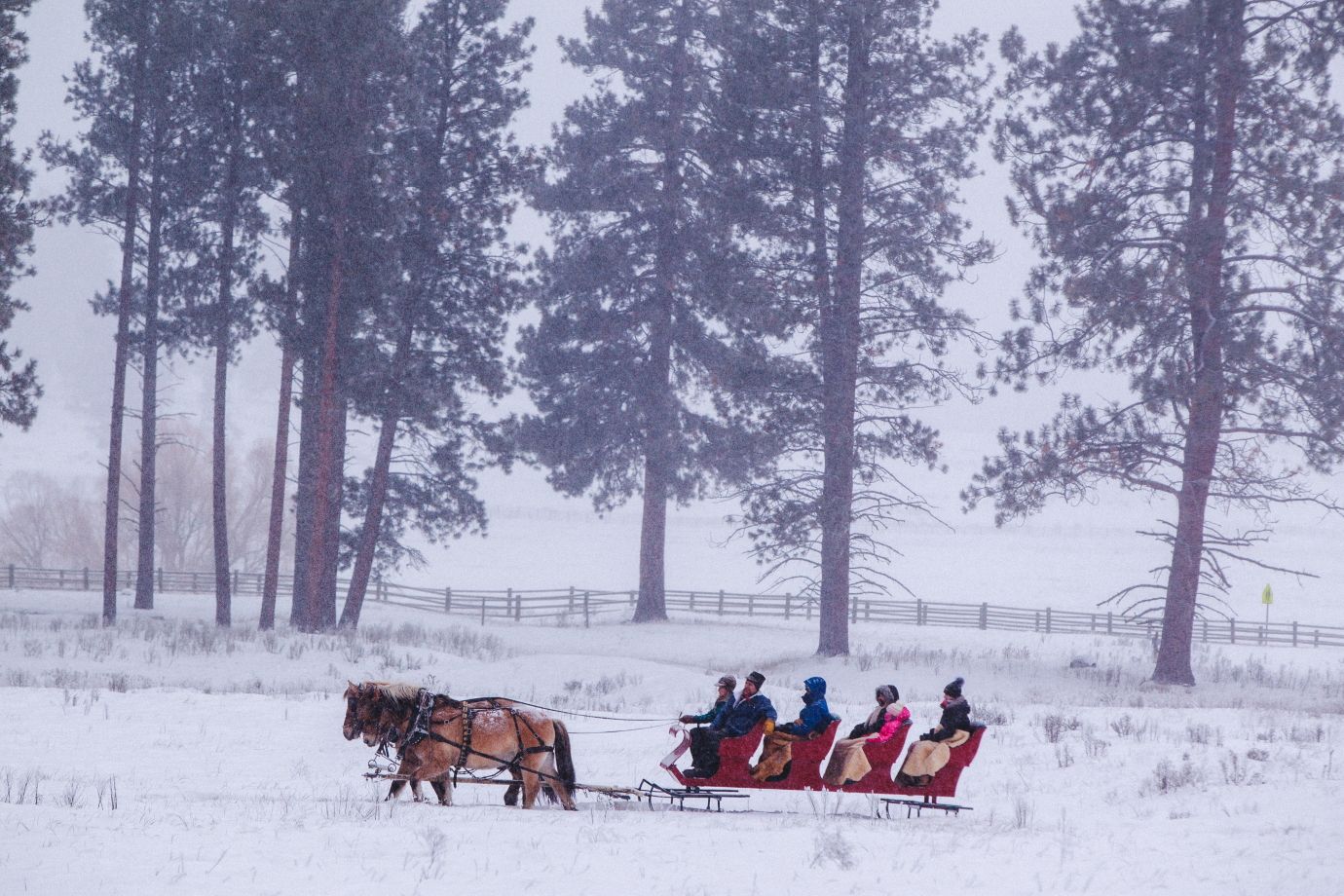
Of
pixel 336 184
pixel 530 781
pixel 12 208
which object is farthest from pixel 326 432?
pixel 530 781

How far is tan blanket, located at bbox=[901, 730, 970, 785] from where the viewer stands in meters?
10.2

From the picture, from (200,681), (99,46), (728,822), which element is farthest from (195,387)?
(728,822)

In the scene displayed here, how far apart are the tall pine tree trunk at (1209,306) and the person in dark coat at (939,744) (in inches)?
469

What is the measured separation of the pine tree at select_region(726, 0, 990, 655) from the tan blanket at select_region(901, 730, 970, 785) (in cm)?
1366

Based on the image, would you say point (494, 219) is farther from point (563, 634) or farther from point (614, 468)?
point (563, 634)

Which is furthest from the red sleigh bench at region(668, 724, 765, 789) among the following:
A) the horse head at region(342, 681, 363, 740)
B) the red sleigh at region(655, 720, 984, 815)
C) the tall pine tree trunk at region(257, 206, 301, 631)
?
the tall pine tree trunk at region(257, 206, 301, 631)

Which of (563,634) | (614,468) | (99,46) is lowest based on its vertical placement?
(563,634)

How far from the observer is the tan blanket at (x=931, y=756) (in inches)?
403

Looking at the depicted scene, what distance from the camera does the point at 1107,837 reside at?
9.28m

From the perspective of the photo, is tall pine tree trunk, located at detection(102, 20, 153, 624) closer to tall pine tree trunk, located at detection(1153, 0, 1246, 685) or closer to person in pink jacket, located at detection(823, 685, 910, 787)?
tall pine tree trunk, located at detection(1153, 0, 1246, 685)

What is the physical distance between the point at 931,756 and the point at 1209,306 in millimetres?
13366

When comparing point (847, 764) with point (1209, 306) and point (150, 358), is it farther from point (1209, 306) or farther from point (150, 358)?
point (150, 358)

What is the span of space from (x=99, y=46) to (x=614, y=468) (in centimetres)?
1674

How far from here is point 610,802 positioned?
11367 mm
